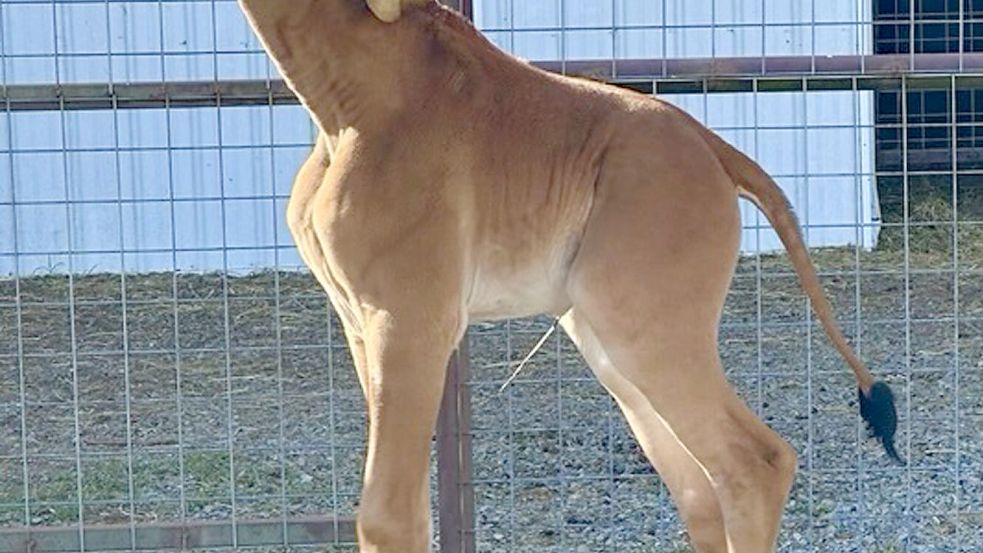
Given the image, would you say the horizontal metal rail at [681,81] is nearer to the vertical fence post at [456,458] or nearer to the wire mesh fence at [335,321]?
the wire mesh fence at [335,321]

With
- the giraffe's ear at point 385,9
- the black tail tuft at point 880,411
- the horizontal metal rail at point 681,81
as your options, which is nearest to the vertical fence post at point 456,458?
the horizontal metal rail at point 681,81

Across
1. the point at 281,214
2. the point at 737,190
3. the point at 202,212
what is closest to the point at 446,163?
the point at 737,190

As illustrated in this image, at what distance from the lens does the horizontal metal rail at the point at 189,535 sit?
213 inches

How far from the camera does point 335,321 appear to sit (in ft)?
28.3

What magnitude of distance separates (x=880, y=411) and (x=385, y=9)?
1812mm

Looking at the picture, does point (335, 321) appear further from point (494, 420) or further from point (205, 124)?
point (205, 124)

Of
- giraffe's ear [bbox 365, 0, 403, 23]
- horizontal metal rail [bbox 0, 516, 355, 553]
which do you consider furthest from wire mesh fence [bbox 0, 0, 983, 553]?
giraffe's ear [bbox 365, 0, 403, 23]

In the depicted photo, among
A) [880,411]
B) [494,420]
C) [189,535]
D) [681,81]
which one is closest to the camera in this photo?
[880,411]

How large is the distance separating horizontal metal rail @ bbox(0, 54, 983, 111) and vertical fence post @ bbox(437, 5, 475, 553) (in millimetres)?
625

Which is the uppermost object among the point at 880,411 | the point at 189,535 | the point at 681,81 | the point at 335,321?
the point at 681,81

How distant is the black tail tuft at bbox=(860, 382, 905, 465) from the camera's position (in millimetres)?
4648

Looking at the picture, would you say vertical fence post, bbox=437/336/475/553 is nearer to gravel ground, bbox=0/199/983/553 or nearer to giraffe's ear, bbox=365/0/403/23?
gravel ground, bbox=0/199/983/553

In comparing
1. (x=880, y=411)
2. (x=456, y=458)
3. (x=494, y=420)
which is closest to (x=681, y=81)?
(x=880, y=411)

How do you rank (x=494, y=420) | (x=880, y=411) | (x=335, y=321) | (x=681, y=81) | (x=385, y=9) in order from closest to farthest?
1. (x=385, y=9)
2. (x=880, y=411)
3. (x=681, y=81)
4. (x=494, y=420)
5. (x=335, y=321)
